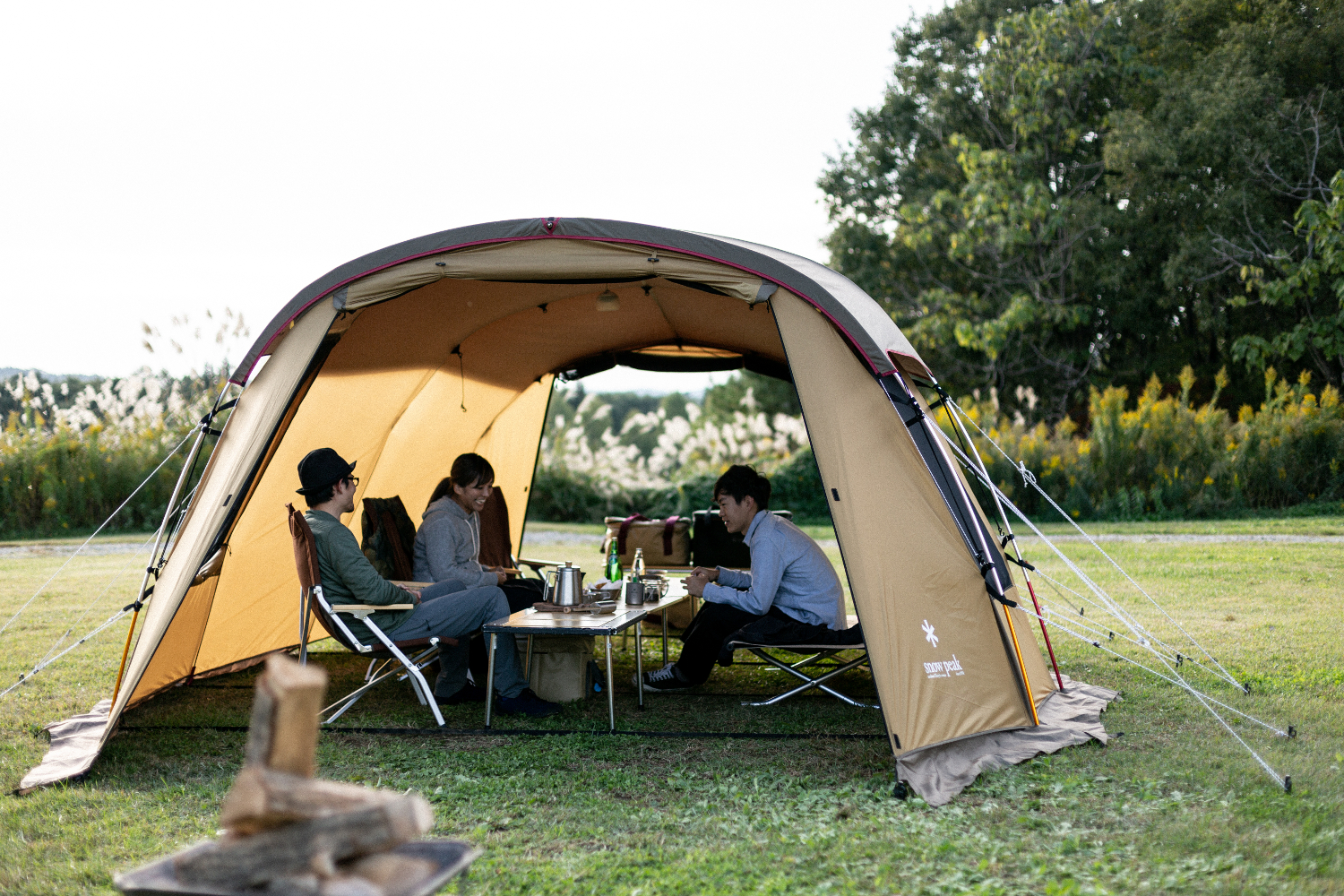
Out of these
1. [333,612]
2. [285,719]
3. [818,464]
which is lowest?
[333,612]

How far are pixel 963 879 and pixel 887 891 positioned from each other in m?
0.23

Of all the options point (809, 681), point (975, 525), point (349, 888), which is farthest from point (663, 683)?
point (349, 888)

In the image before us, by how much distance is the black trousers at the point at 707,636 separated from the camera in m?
5.14

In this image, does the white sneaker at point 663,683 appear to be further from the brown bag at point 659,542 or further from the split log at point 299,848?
the split log at point 299,848

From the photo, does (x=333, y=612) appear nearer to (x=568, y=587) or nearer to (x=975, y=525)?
(x=568, y=587)

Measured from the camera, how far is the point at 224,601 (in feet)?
18.6

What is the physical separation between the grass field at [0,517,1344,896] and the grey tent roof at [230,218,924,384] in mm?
1610

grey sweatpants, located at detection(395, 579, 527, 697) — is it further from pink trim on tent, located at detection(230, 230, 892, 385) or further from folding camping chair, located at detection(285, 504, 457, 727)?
pink trim on tent, located at detection(230, 230, 892, 385)

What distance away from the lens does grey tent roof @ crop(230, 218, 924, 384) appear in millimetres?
4238


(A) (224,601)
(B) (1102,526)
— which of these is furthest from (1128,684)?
(B) (1102,526)

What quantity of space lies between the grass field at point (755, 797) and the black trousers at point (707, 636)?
16 cm

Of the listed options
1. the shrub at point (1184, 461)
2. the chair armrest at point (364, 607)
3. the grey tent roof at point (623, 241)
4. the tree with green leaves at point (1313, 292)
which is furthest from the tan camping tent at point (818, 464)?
the tree with green leaves at point (1313, 292)

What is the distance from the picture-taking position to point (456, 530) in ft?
18.7

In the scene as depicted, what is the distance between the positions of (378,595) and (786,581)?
1.86 meters
